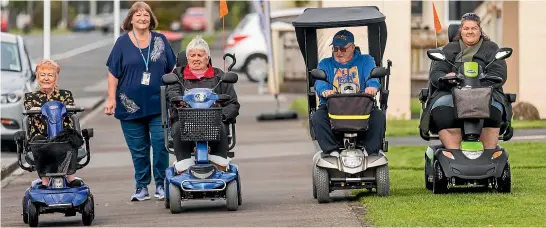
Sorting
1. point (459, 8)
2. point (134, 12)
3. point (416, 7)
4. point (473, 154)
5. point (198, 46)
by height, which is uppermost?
point (416, 7)

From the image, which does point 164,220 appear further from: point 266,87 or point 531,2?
point 266,87

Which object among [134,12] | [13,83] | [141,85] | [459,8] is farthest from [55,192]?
[459,8]

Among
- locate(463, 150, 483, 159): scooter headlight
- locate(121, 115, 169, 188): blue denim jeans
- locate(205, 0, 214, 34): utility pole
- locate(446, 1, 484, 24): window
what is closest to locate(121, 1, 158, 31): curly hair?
locate(121, 115, 169, 188): blue denim jeans

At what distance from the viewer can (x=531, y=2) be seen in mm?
22047

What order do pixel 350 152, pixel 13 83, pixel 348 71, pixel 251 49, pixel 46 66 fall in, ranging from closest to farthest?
pixel 46 66, pixel 350 152, pixel 348 71, pixel 13 83, pixel 251 49

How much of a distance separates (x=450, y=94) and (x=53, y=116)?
357cm

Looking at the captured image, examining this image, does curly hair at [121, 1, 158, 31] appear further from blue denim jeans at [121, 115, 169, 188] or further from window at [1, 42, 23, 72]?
window at [1, 42, 23, 72]

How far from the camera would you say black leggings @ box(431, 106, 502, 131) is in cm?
1319

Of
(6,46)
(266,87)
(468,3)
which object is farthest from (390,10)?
(468,3)

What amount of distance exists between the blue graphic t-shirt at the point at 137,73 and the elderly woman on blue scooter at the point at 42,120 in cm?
154

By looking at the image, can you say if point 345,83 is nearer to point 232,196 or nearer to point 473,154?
point 473,154

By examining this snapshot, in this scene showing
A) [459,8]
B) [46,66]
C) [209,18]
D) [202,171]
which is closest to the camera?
[46,66]

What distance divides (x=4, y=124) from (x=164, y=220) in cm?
882

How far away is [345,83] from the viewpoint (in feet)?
44.0
